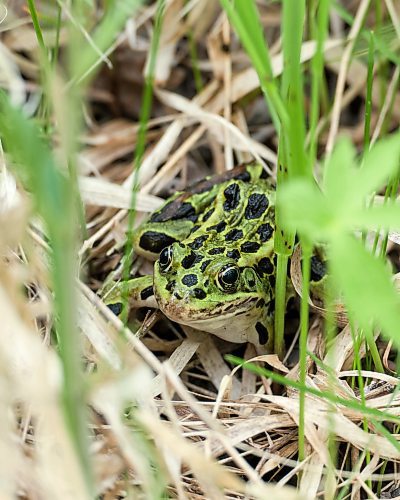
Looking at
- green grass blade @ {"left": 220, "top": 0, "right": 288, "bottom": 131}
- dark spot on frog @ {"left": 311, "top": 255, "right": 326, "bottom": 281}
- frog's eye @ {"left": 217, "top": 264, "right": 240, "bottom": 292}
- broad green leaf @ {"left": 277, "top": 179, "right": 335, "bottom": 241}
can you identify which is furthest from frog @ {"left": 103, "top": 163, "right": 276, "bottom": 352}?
broad green leaf @ {"left": 277, "top": 179, "right": 335, "bottom": 241}

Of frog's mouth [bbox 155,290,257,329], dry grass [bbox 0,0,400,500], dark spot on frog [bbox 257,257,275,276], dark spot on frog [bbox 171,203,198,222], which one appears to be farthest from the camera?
dark spot on frog [bbox 171,203,198,222]

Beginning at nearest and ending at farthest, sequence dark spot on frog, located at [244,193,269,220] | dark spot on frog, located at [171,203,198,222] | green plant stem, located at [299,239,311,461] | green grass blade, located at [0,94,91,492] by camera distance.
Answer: green grass blade, located at [0,94,91,492] → green plant stem, located at [299,239,311,461] → dark spot on frog, located at [244,193,269,220] → dark spot on frog, located at [171,203,198,222]

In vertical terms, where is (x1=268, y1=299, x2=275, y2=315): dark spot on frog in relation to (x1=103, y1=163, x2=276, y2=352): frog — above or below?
below

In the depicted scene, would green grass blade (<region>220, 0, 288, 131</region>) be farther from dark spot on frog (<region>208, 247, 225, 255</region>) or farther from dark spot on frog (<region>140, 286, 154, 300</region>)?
dark spot on frog (<region>140, 286, 154, 300</region>)

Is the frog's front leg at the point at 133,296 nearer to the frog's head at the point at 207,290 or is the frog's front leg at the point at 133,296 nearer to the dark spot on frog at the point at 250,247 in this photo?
the frog's head at the point at 207,290

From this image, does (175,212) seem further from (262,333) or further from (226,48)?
(226,48)

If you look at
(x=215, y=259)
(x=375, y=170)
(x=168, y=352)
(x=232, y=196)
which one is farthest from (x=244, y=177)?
(x=375, y=170)

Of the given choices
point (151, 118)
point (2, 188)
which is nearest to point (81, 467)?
point (2, 188)
